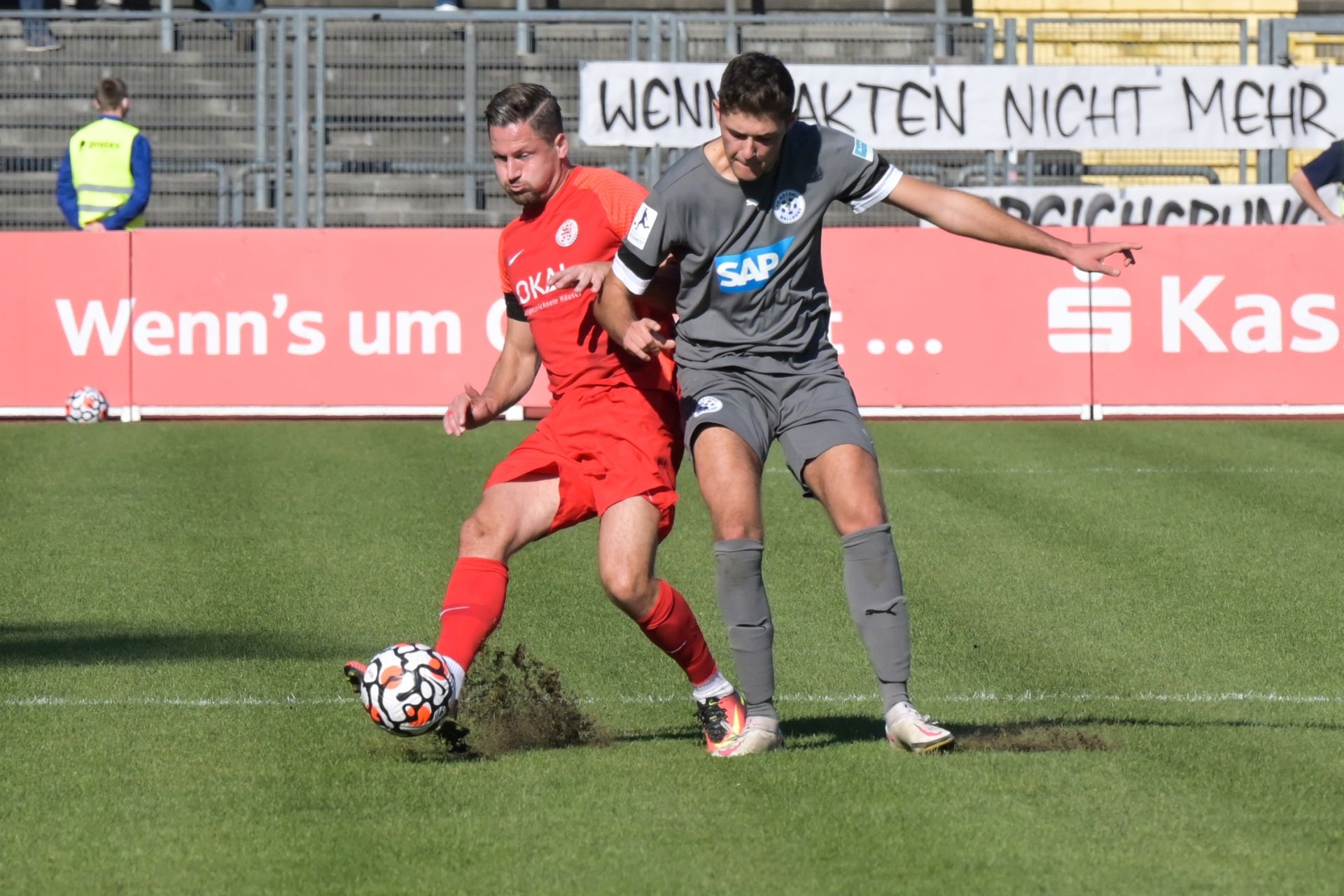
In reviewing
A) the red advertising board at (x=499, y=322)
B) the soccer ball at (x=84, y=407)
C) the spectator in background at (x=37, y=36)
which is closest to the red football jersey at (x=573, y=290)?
the red advertising board at (x=499, y=322)

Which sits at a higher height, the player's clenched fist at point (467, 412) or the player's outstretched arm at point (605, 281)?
the player's outstretched arm at point (605, 281)

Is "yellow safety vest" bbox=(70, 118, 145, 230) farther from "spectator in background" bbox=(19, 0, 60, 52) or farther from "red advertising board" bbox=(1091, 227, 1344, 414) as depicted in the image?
"red advertising board" bbox=(1091, 227, 1344, 414)

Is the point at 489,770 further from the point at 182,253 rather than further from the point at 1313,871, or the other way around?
the point at 182,253

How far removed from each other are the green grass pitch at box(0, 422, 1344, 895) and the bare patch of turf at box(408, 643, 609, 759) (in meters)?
0.14

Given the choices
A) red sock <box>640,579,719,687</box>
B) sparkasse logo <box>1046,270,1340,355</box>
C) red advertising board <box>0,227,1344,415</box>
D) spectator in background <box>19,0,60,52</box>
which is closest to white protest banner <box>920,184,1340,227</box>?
red advertising board <box>0,227,1344,415</box>

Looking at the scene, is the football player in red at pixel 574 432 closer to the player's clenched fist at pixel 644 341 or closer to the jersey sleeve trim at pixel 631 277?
the jersey sleeve trim at pixel 631 277

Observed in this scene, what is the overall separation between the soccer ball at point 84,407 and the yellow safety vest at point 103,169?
1.92 metres

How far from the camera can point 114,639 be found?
27.3 feet

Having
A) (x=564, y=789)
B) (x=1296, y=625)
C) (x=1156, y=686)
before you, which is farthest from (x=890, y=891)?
(x=1296, y=625)

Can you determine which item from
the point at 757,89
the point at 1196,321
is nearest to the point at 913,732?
the point at 757,89

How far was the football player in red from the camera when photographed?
243 inches

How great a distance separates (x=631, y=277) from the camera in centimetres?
612

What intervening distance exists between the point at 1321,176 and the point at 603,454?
34.8 feet

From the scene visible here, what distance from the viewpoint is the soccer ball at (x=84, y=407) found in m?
15.8
